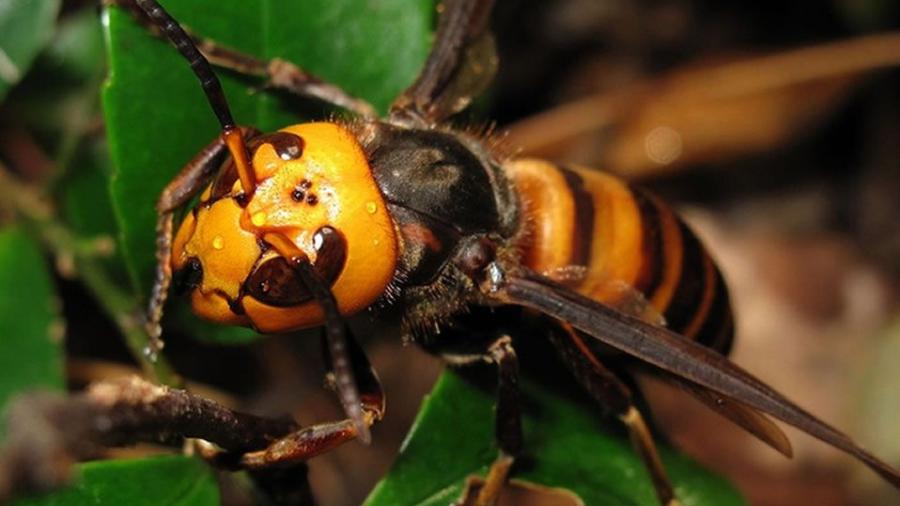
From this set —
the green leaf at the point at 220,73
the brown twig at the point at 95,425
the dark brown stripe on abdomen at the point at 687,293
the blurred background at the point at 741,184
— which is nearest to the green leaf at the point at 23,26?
the green leaf at the point at 220,73

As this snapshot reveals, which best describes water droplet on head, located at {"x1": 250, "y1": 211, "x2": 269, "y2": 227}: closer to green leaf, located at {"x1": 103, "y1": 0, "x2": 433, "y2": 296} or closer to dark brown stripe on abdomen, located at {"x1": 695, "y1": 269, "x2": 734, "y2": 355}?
green leaf, located at {"x1": 103, "y1": 0, "x2": 433, "y2": 296}

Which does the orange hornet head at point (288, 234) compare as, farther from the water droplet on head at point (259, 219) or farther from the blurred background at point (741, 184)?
the blurred background at point (741, 184)

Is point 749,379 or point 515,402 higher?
point 749,379

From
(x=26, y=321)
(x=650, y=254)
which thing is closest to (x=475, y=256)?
(x=650, y=254)

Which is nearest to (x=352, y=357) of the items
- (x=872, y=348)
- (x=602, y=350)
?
(x=602, y=350)

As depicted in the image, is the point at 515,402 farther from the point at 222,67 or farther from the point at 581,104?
the point at 581,104

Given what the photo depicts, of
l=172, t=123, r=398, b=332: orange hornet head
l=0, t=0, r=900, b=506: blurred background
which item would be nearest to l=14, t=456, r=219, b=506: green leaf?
l=172, t=123, r=398, b=332: orange hornet head

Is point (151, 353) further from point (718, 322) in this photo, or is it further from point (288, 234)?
point (718, 322)

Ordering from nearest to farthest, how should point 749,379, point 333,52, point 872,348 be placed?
1. point 749,379
2. point 333,52
3. point 872,348
